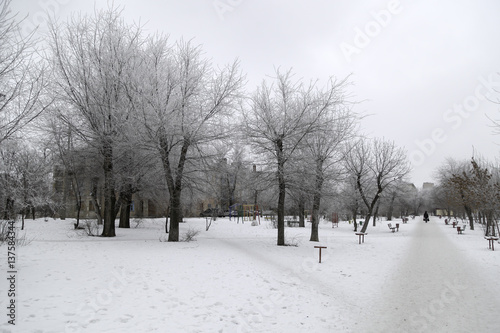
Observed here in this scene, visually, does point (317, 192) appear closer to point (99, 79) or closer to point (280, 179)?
point (280, 179)

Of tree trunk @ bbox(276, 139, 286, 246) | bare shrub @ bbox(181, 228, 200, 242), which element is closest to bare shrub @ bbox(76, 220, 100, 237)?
bare shrub @ bbox(181, 228, 200, 242)

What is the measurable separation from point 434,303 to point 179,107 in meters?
10.4

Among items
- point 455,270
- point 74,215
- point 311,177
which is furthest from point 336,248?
point 74,215

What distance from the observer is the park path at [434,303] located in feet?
A: 19.2

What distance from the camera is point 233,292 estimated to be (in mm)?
7562

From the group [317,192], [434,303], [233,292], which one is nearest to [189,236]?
[317,192]

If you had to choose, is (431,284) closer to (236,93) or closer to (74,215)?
(236,93)

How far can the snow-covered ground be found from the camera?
5676 mm

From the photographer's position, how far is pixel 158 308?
6.20 metres

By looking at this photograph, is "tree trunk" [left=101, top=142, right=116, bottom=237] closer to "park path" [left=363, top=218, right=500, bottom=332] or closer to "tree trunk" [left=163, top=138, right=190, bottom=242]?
"tree trunk" [left=163, top=138, right=190, bottom=242]

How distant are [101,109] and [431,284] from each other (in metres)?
13.4

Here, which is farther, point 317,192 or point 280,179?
point 317,192

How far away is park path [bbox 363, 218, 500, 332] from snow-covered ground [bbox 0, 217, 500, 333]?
0.07 feet

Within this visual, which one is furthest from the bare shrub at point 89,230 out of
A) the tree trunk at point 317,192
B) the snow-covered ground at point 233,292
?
the tree trunk at point 317,192
